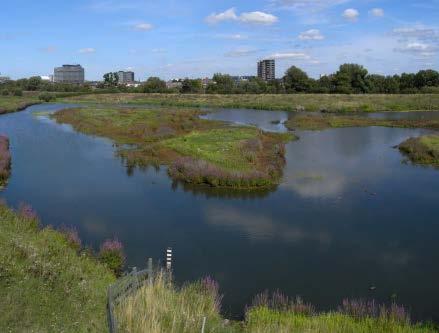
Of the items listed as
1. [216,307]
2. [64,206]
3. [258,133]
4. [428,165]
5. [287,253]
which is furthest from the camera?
[258,133]

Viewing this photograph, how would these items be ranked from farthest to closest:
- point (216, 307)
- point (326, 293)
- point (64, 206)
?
1. point (64, 206)
2. point (326, 293)
3. point (216, 307)

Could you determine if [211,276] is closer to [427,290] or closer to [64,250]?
[64,250]

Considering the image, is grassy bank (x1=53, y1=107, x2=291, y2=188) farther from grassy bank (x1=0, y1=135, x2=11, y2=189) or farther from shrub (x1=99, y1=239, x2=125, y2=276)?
shrub (x1=99, y1=239, x2=125, y2=276)

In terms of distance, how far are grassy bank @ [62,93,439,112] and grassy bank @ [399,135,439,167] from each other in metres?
43.4

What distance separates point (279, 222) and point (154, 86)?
5079 inches

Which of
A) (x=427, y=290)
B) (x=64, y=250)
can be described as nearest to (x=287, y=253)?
(x=427, y=290)

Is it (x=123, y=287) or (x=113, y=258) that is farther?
(x=113, y=258)

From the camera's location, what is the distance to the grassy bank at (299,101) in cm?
9094

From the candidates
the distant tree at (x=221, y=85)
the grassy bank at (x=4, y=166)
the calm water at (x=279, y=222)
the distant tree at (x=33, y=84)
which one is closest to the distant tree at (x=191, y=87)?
the distant tree at (x=221, y=85)

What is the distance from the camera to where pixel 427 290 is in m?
15.1

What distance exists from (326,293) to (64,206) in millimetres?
13922

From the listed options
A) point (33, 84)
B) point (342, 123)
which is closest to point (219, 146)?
point (342, 123)

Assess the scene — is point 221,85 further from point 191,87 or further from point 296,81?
point 296,81

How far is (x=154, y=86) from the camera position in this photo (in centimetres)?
14600
